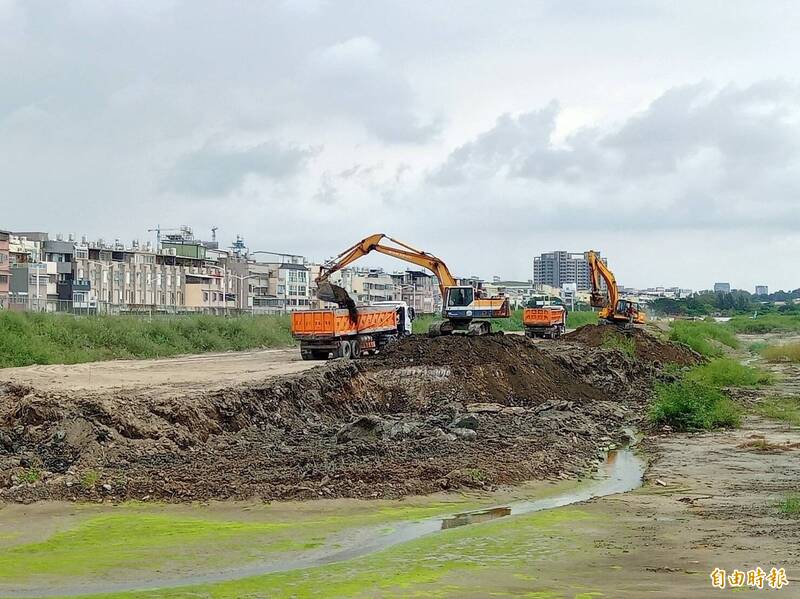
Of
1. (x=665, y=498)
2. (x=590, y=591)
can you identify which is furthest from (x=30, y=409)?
(x=590, y=591)

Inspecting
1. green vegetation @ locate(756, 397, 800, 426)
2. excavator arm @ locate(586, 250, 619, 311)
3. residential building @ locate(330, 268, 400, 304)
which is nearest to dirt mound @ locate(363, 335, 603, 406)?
green vegetation @ locate(756, 397, 800, 426)

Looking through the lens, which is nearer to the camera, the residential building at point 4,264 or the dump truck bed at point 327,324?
the dump truck bed at point 327,324

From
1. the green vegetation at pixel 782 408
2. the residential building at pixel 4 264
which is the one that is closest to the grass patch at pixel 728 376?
the green vegetation at pixel 782 408

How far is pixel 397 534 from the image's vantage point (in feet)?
45.3

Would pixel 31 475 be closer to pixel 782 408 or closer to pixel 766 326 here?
pixel 782 408

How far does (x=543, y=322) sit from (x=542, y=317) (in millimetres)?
351

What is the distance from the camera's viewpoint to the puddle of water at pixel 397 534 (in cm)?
1098

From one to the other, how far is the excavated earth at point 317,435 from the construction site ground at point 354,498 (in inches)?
2.6

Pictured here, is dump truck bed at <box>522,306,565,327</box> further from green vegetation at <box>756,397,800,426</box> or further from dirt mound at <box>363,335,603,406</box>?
green vegetation at <box>756,397,800,426</box>

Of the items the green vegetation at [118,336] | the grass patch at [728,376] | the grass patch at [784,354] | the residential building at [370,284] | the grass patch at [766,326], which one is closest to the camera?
the grass patch at [728,376]

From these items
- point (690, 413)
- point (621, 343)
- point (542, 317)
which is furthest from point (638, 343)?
point (690, 413)

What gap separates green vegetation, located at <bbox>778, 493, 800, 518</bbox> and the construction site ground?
7.1 inches

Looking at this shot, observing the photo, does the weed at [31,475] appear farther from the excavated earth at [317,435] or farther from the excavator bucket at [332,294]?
the excavator bucket at [332,294]

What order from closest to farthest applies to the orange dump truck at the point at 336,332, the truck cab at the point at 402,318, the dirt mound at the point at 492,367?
the dirt mound at the point at 492,367, the orange dump truck at the point at 336,332, the truck cab at the point at 402,318
